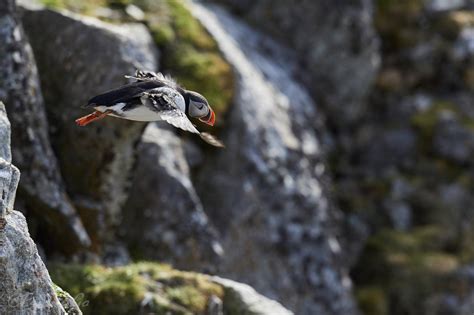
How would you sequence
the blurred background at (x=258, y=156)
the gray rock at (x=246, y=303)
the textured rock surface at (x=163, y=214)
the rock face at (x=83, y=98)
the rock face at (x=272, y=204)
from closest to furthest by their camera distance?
1. the gray rock at (x=246, y=303)
2. the blurred background at (x=258, y=156)
3. the rock face at (x=83, y=98)
4. the textured rock surface at (x=163, y=214)
5. the rock face at (x=272, y=204)

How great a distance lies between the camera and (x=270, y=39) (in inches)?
1184

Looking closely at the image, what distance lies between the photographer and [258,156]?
23562 mm

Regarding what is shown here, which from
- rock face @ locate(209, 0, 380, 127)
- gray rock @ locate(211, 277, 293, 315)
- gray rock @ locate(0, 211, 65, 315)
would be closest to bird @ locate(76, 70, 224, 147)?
gray rock @ locate(211, 277, 293, 315)

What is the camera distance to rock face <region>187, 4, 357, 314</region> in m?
22.9

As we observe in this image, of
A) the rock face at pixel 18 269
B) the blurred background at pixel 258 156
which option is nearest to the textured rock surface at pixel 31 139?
the blurred background at pixel 258 156

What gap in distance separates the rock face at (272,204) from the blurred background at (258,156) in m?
0.05

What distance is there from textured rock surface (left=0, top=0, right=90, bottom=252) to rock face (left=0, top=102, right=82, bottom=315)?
5.27 m

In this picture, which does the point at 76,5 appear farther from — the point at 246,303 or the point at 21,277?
the point at 21,277

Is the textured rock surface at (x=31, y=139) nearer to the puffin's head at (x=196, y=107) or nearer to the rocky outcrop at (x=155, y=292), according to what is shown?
the rocky outcrop at (x=155, y=292)

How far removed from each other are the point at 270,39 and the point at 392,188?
625cm

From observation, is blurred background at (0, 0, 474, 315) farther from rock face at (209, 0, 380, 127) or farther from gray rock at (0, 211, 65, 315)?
gray rock at (0, 211, 65, 315)

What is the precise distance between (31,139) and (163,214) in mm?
4343

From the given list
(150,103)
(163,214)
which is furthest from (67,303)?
(163,214)

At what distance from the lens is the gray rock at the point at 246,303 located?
14758mm
